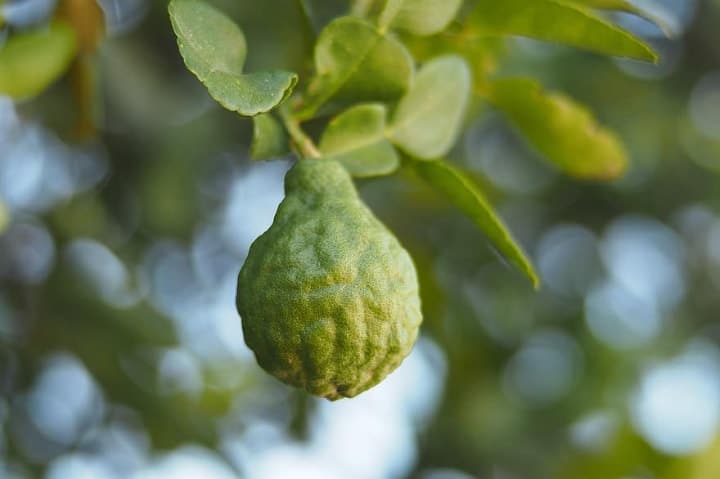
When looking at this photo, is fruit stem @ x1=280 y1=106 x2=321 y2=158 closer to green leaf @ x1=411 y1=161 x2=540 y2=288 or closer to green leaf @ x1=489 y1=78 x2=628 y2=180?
green leaf @ x1=411 y1=161 x2=540 y2=288

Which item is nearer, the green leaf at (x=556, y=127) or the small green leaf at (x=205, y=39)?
the small green leaf at (x=205, y=39)

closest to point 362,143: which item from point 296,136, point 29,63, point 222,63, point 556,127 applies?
point 296,136

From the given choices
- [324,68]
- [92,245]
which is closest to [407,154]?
[324,68]

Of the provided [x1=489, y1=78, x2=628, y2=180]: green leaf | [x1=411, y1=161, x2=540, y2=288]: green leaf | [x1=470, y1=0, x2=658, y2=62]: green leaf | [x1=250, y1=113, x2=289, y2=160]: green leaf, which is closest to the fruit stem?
[x1=250, y1=113, x2=289, y2=160]: green leaf

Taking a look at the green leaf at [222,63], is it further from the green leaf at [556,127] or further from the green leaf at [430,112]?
the green leaf at [556,127]

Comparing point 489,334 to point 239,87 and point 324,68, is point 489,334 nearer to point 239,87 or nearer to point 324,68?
point 324,68

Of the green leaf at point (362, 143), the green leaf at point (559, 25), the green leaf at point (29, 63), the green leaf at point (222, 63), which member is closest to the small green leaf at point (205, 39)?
the green leaf at point (222, 63)
